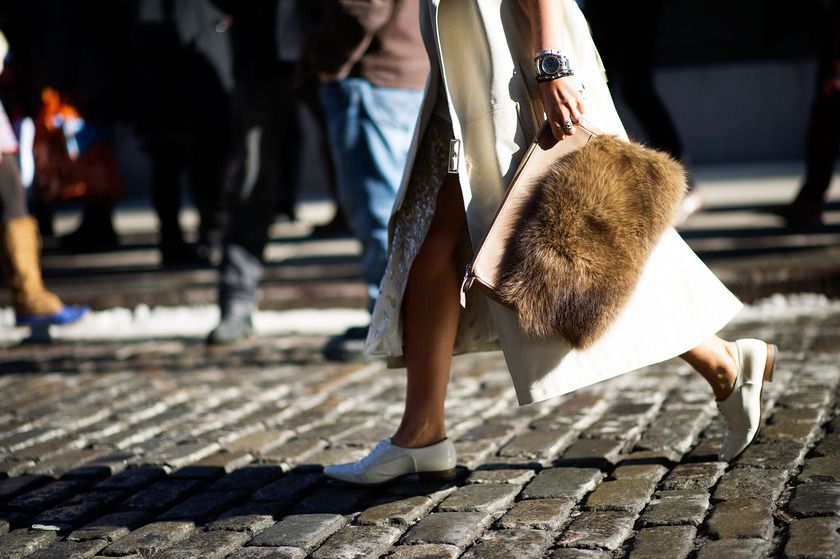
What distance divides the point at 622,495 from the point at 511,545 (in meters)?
0.41

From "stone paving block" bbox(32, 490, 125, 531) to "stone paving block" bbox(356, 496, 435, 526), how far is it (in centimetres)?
71

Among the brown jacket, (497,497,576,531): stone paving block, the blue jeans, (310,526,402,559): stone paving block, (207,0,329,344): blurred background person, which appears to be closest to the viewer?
(310,526,402,559): stone paving block

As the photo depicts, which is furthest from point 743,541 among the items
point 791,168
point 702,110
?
point 702,110

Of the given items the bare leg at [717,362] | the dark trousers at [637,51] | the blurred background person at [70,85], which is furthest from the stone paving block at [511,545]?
the blurred background person at [70,85]

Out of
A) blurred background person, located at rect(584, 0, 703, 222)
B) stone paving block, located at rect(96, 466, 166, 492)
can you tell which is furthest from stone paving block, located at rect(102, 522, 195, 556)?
blurred background person, located at rect(584, 0, 703, 222)

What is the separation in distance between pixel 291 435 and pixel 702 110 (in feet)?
38.2

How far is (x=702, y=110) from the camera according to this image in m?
14.4

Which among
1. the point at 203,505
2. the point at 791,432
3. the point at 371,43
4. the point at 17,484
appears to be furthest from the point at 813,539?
the point at 371,43

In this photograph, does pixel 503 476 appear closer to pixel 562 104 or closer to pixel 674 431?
pixel 674 431

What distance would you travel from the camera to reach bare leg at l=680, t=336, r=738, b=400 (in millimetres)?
2904

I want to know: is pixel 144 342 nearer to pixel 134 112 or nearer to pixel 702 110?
pixel 134 112

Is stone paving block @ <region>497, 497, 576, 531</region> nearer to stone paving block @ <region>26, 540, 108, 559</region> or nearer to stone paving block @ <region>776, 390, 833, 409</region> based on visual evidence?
stone paving block @ <region>26, 540, 108, 559</region>

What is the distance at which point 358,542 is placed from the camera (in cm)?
259

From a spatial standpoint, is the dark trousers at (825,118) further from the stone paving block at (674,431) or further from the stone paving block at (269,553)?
the stone paving block at (269,553)
